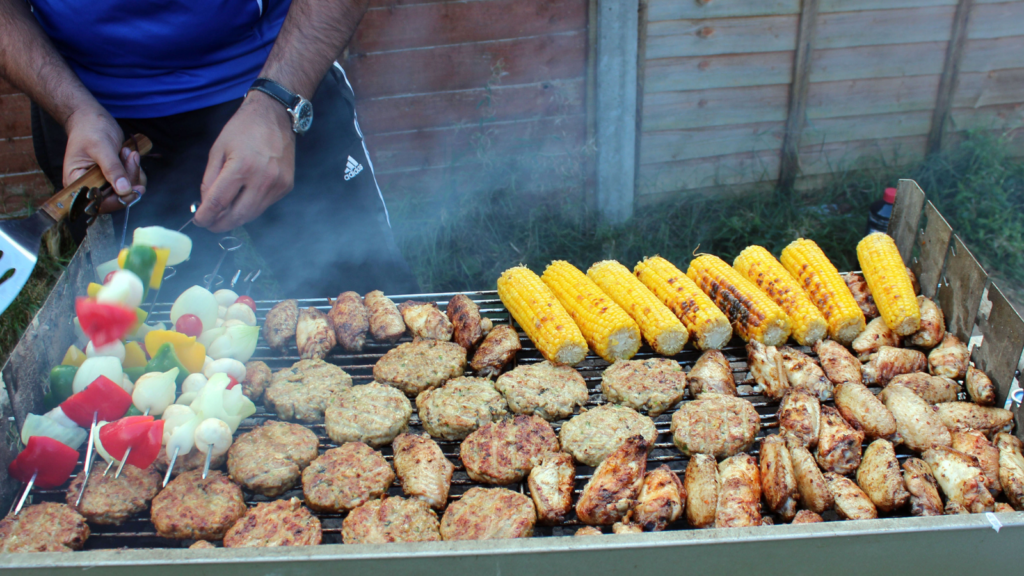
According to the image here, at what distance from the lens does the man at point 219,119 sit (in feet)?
10.2

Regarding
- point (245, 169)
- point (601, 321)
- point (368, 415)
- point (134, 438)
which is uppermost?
point (245, 169)

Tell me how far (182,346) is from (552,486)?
178 cm

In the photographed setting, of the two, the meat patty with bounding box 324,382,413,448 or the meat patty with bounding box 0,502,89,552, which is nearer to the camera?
the meat patty with bounding box 0,502,89,552

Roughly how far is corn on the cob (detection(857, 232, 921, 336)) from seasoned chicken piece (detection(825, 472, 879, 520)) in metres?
1.09

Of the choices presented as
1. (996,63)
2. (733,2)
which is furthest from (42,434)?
(996,63)

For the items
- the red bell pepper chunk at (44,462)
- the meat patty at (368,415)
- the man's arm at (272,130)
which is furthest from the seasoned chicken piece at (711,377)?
the red bell pepper chunk at (44,462)

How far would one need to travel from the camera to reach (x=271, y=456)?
2.63 meters

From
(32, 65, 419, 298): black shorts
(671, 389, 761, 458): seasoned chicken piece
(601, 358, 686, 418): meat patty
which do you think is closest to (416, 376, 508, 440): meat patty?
(601, 358, 686, 418): meat patty

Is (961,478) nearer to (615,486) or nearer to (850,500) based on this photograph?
(850,500)

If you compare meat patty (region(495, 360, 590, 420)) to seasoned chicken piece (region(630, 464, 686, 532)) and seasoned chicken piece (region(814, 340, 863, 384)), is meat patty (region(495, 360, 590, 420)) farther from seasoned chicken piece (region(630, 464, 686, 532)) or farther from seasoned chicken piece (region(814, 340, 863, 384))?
seasoned chicken piece (region(814, 340, 863, 384))

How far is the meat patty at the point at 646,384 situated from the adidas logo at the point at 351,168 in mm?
2427

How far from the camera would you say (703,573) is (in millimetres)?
1977

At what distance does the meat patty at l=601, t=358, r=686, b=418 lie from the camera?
2.87 meters

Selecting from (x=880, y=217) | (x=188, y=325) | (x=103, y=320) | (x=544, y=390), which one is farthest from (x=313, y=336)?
(x=880, y=217)
